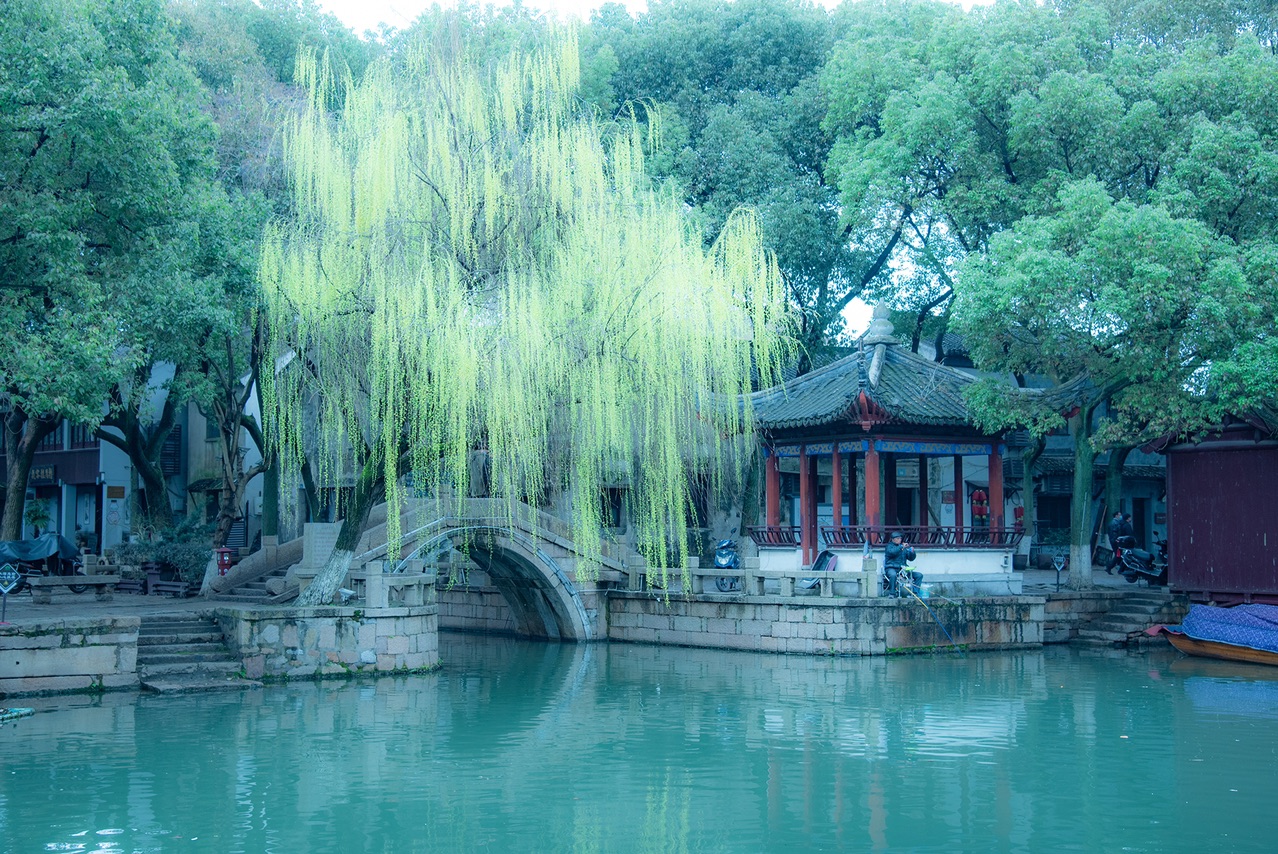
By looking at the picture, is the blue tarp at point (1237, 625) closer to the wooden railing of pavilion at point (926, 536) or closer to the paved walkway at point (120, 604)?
the paved walkway at point (120, 604)

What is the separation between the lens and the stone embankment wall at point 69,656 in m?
14.8

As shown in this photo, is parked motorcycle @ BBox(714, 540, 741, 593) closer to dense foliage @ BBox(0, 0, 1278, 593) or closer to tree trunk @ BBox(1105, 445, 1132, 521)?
dense foliage @ BBox(0, 0, 1278, 593)

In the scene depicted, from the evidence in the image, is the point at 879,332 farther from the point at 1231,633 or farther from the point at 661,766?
the point at 661,766

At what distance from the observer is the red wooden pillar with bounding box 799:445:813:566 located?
22.9m

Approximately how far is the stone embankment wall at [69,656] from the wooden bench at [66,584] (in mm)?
6136

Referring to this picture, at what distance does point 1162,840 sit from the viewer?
Result: 907 cm

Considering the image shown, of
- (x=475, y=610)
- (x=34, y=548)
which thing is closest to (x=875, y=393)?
(x=475, y=610)

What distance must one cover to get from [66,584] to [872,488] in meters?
13.9

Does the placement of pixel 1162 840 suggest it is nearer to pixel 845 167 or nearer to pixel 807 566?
pixel 807 566

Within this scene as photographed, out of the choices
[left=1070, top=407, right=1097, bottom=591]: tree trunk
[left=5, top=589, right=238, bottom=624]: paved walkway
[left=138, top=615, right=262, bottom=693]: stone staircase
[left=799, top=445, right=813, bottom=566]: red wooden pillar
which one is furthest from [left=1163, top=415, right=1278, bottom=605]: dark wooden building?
[left=5, top=589, right=238, bottom=624]: paved walkway

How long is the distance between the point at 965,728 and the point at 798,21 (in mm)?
19631

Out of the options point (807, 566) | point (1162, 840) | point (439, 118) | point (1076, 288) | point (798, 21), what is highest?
point (798, 21)

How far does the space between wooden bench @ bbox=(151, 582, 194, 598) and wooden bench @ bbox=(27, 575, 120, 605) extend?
2.57 ft

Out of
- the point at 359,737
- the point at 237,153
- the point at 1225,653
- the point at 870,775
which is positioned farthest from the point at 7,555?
the point at 1225,653
